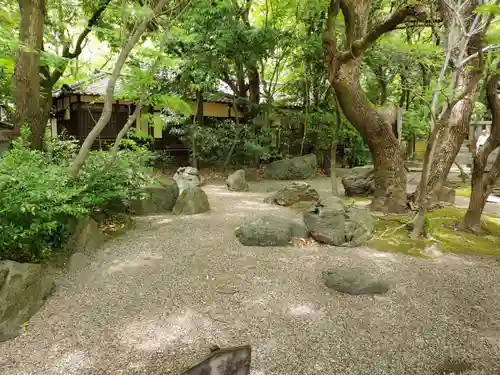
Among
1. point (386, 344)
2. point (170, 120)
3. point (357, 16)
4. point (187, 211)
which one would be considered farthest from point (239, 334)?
point (170, 120)

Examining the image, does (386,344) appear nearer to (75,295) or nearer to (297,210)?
(75,295)

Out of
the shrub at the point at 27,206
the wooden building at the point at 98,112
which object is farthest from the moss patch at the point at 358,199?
the wooden building at the point at 98,112

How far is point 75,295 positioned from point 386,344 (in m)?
3.04

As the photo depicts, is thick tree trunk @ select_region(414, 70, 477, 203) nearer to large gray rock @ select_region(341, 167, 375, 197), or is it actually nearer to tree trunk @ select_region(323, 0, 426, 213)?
tree trunk @ select_region(323, 0, 426, 213)

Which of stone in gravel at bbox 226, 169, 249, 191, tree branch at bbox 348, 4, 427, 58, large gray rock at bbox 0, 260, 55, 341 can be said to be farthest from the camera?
stone in gravel at bbox 226, 169, 249, 191

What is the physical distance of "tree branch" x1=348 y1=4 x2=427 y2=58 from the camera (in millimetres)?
5098

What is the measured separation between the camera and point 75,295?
12.4ft

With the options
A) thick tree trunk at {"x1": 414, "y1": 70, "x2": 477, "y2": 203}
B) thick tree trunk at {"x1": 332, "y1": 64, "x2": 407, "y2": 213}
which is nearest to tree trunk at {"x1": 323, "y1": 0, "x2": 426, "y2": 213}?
thick tree trunk at {"x1": 332, "y1": 64, "x2": 407, "y2": 213}

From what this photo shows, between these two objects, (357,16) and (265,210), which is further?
(265,210)

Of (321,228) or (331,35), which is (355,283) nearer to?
(321,228)

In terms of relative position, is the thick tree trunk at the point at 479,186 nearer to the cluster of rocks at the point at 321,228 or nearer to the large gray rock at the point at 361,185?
the cluster of rocks at the point at 321,228

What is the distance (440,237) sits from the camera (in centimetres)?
560

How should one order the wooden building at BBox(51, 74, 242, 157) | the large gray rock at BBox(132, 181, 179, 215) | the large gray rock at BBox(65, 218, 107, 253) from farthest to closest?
the wooden building at BBox(51, 74, 242, 157) → the large gray rock at BBox(132, 181, 179, 215) → the large gray rock at BBox(65, 218, 107, 253)

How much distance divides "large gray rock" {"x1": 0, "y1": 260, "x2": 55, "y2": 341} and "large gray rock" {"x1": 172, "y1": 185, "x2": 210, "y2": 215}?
143 inches
